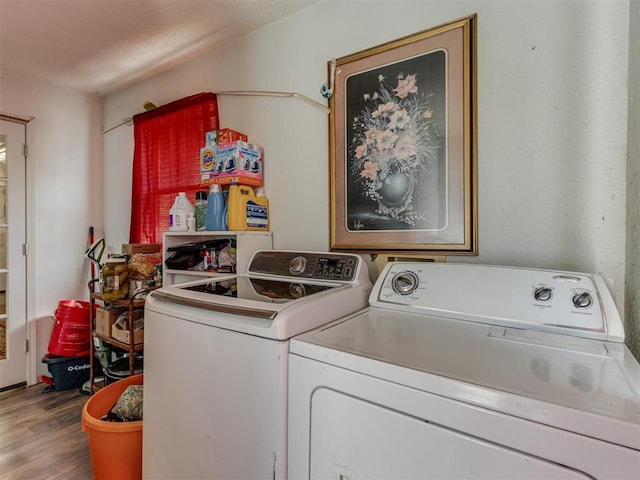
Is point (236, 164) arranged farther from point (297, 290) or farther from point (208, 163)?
point (297, 290)

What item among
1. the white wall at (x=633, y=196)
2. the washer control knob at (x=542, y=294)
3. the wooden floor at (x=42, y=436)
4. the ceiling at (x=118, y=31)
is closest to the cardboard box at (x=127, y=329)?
the wooden floor at (x=42, y=436)

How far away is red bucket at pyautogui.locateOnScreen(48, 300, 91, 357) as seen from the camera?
2.53 m

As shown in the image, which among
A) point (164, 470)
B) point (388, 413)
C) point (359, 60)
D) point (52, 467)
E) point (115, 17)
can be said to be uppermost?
point (115, 17)

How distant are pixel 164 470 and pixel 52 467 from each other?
3.43ft

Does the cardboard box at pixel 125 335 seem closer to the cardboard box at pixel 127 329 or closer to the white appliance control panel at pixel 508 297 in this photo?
the cardboard box at pixel 127 329

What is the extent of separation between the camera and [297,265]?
154 cm

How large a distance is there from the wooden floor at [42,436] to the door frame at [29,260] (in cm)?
18

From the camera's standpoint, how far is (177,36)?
81.7 inches

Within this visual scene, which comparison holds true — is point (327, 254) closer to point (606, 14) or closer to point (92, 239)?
point (606, 14)

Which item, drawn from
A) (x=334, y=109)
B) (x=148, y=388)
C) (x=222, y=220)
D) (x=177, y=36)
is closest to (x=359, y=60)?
(x=334, y=109)

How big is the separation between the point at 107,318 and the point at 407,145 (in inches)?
85.7

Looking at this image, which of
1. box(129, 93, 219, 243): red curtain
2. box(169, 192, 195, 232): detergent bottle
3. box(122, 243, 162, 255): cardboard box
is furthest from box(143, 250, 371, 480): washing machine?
box(129, 93, 219, 243): red curtain

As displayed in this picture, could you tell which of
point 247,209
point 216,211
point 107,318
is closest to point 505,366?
point 247,209

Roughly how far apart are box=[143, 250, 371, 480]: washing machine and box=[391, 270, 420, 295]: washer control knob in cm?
15
